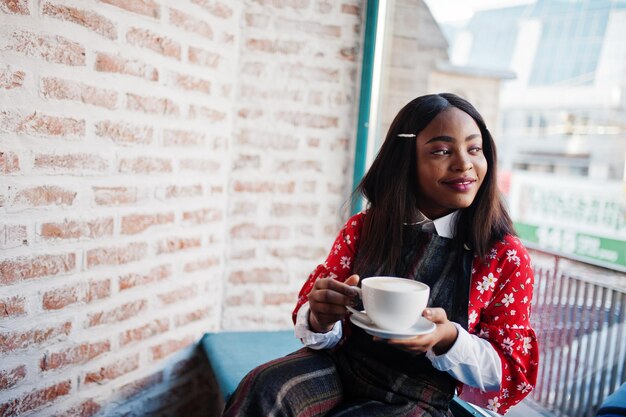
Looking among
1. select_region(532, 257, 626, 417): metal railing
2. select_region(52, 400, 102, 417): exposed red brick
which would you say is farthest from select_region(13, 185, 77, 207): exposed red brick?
select_region(532, 257, 626, 417): metal railing

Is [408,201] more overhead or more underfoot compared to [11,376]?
more overhead

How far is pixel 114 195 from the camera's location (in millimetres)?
1470

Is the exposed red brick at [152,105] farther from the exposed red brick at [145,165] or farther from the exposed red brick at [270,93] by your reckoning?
the exposed red brick at [270,93]

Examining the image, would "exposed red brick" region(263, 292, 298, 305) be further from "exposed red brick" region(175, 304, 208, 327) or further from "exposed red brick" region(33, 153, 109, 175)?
"exposed red brick" region(33, 153, 109, 175)

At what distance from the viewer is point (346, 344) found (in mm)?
1146

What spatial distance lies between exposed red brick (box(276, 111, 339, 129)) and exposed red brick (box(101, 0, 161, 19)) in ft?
1.94

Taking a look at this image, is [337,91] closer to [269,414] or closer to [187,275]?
[187,275]

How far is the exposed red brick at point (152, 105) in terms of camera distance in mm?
1484

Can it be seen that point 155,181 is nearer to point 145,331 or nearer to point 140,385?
point 145,331

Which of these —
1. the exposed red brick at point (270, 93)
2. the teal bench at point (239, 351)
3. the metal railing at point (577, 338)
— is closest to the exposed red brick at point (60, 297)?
the teal bench at point (239, 351)

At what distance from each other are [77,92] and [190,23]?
481 millimetres

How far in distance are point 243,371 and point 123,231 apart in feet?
1.89

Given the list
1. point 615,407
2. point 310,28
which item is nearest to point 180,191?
point 310,28

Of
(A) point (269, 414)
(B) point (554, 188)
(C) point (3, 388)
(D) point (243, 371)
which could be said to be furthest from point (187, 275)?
(B) point (554, 188)
